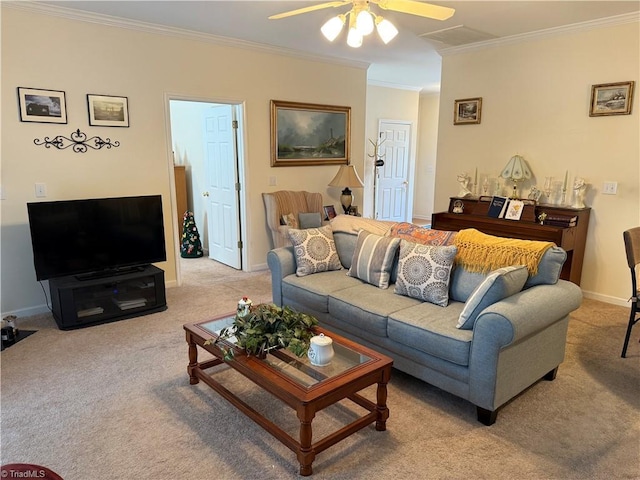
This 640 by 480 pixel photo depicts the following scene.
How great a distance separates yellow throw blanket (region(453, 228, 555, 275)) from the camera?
2561mm

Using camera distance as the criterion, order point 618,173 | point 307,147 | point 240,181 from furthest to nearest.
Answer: point 307,147 < point 240,181 < point 618,173

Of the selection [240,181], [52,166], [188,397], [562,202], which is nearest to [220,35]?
[240,181]

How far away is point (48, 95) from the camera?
367 centimetres

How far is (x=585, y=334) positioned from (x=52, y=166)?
471 cm

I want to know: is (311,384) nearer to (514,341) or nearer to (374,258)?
(514,341)

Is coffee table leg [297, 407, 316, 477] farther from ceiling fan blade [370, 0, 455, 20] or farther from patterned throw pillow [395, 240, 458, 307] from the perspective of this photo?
ceiling fan blade [370, 0, 455, 20]

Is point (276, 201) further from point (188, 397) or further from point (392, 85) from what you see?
point (392, 85)

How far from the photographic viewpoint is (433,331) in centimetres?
240

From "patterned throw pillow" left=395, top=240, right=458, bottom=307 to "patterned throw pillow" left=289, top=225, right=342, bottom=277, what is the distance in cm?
75

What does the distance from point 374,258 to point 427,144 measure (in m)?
6.19

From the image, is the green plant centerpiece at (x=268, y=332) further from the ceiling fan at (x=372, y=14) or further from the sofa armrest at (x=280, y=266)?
the ceiling fan at (x=372, y=14)

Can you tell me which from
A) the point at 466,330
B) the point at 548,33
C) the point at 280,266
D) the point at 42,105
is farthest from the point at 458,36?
the point at 42,105

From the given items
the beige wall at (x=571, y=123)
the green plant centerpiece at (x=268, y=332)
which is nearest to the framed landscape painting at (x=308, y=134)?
the beige wall at (x=571, y=123)

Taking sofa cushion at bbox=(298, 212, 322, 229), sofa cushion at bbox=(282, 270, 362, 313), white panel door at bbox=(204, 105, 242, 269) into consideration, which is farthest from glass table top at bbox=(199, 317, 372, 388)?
white panel door at bbox=(204, 105, 242, 269)
